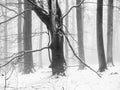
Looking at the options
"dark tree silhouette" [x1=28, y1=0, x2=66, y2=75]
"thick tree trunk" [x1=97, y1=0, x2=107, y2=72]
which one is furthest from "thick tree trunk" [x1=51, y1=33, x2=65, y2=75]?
"thick tree trunk" [x1=97, y1=0, x2=107, y2=72]

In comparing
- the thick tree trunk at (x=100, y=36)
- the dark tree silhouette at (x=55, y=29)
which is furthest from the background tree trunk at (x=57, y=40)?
the thick tree trunk at (x=100, y=36)

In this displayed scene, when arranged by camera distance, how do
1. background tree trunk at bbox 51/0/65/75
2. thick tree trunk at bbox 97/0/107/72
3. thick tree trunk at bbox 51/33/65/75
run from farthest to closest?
thick tree trunk at bbox 97/0/107/72, thick tree trunk at bbox 51/33/65/75, background tree trunk at bbox 51/0/65/75

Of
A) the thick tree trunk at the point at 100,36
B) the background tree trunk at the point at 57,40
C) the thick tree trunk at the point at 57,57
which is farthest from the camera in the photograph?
the thick tree trunk at the point at 100,36

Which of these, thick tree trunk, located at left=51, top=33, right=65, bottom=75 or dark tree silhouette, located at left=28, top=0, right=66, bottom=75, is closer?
dark tree silhouette, located at left=28, top=0, right=66, bottom=75

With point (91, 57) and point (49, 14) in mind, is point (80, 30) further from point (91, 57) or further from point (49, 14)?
point (91, 57)

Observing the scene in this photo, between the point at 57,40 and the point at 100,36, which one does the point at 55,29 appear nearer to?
→ the point at 57,40

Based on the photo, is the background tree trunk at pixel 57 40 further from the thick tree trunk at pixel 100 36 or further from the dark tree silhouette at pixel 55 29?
Answer: the thick tree trunk at pixel 100 36

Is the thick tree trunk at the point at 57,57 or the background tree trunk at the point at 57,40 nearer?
the background tree trunk at the point at 57,40

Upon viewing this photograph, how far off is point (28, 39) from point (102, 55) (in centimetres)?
474

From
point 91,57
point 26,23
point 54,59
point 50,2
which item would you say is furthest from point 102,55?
point 91,57

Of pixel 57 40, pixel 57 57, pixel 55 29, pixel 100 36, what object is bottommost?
pixel 57 57

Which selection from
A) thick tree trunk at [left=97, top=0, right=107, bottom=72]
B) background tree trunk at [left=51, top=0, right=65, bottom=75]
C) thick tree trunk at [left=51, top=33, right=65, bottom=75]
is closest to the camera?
background tree trunk at [left=51, top=0, right=65, bottom=75]

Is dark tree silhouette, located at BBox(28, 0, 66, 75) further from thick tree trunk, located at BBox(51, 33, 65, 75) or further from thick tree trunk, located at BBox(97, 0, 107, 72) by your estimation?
thick tree trunk, located at BBox(97, 0, 107, 72)

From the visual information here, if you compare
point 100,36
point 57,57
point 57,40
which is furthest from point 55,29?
point 100,36
